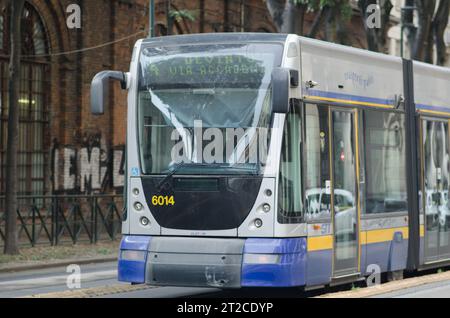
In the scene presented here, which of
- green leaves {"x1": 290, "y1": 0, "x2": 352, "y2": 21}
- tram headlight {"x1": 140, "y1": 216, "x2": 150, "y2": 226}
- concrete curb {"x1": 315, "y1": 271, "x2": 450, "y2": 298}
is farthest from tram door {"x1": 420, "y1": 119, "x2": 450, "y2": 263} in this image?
green leaves {"x1": 290, "y1": 0, "x2": 352, "y2": 21}

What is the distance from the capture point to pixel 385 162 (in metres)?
16.3

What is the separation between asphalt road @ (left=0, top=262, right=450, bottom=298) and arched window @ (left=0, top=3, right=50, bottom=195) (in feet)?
28.0

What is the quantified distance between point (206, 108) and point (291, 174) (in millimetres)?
1314

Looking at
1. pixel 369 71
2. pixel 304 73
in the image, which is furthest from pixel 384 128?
pixel 304 73

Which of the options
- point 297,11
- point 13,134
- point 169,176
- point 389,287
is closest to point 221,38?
point 169,176

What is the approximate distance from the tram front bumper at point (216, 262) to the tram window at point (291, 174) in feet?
1.10

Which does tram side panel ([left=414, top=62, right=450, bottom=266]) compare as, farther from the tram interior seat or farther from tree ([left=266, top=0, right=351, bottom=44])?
tree ([left=266, top=0, right=351, bottom=44])

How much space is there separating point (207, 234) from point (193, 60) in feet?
7.21

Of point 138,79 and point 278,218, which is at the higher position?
point 138,79

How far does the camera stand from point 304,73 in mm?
14320

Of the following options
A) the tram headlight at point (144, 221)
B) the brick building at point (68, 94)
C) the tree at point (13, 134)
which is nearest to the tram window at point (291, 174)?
the tram headlight at point (144, 221)

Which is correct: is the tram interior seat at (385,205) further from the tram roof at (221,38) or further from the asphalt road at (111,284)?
the tram roof at (221,38)

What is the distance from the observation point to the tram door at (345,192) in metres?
14.8

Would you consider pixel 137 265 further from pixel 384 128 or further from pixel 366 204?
pixel 384 128
